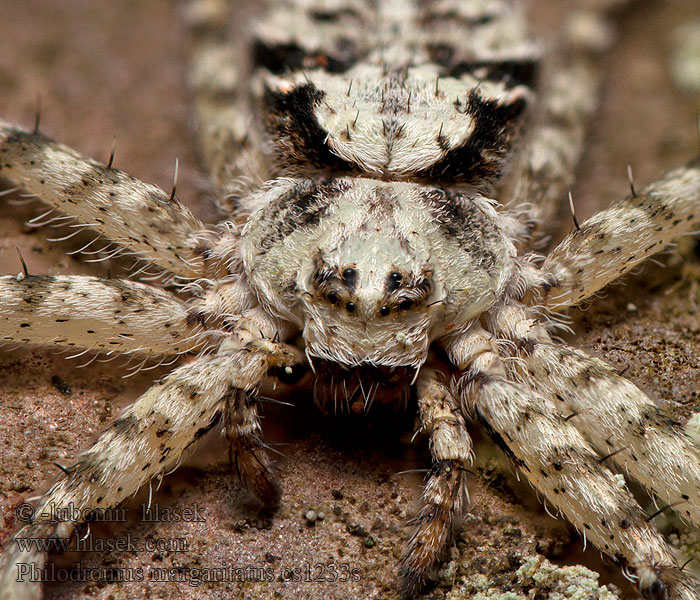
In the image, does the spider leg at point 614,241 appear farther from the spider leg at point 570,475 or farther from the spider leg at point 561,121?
the spider leg at point 570,475

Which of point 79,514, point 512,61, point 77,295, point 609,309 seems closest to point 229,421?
point 79,514

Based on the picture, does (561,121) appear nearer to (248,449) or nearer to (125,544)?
(248,449)

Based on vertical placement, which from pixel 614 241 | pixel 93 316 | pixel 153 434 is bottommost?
pixel 153 434

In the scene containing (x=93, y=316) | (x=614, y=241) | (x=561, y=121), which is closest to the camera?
(x=93, y=316)

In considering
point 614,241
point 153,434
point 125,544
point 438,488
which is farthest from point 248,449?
point 614,241

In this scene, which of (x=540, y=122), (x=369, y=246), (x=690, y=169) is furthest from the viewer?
(x=540, y=122)

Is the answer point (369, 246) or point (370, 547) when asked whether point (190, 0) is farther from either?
point (370, 547)
